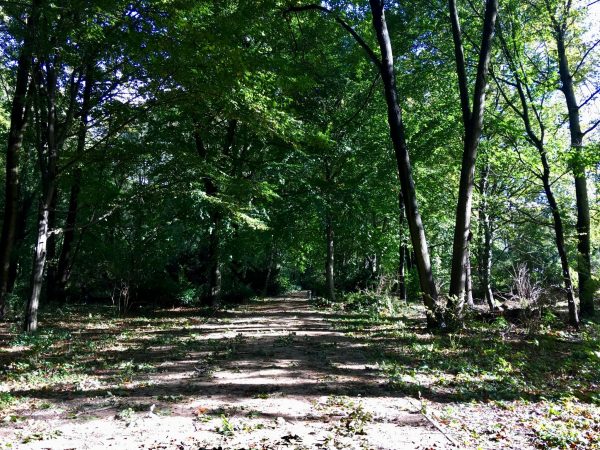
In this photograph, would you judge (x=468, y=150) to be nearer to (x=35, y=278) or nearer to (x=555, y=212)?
(x=555, y=212)

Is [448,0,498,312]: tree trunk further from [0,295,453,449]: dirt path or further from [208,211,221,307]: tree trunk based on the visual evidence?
[208,211,221,307]: tree trunk

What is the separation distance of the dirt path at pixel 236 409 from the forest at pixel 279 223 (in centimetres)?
4

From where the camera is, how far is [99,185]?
42.5ft

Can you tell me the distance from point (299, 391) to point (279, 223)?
12.5 metres

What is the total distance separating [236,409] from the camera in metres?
4.59

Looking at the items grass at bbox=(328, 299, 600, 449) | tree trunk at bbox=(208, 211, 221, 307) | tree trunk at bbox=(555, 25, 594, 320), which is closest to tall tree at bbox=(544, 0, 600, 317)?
tree trunk at bbox=(555, 25, 594, 320)

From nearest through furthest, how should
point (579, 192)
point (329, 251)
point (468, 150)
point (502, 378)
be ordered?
point (502, 378) < point (468, 150) < point (579, 192) < point (329, 251)

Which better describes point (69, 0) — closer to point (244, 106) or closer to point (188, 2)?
point (188, 2)

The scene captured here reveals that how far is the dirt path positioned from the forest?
37 millimetres

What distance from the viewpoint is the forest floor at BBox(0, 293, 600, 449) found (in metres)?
3.87

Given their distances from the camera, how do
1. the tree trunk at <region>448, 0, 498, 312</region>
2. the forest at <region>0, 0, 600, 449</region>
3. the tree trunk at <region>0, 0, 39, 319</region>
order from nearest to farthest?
the forest at <region>0, 0, 600, 449</region>
the tree trunk at <region>448, 0, 498, 312</region>
the tree trunk at <region>0, 0, 39, 319</region>

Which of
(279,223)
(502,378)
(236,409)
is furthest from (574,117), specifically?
(236,409)

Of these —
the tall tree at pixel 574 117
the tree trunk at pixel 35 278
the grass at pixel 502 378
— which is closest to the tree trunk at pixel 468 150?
the grass at pixel 502 378

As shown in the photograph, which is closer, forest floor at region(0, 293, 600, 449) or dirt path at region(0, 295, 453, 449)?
dirt path at region(0, 295, 453, 449)
